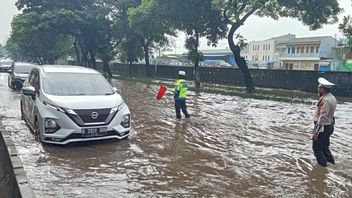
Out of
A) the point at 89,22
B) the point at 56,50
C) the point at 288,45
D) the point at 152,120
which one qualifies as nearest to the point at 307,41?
the point at 288,45

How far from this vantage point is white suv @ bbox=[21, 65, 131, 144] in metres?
6.94

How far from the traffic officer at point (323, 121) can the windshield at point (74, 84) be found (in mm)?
4603

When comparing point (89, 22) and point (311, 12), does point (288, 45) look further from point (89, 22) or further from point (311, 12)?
point (311, 12)

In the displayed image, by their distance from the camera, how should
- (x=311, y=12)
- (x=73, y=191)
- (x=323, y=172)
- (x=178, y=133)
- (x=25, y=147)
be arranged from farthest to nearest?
(x=311, y=12) → (x=178, y=133) → (x=25, y=147) → (x=323, y=172) → (x=73, y=191)

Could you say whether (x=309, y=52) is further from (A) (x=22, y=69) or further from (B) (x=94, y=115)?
(B) (x=94, y=115)

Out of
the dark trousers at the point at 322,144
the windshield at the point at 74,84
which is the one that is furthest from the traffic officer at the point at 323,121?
the windshield at the point at 74,84

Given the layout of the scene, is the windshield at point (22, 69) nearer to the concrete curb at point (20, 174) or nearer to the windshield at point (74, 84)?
the windshield at point (74, 84)

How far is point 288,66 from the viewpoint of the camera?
199ft

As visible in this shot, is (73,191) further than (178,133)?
No

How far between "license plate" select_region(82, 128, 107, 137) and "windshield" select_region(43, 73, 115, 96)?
1.03 m

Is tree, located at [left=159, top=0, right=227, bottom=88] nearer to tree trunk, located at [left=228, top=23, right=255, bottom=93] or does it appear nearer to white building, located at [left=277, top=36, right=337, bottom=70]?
tree trunk, located at [left=228, top=23, right=255, bottom=93]

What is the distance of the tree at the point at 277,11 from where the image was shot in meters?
19.6

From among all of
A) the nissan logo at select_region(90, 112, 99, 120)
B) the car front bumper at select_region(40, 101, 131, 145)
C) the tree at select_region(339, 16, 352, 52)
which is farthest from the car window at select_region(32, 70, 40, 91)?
the tree at select_region(339, 16, 352, 52)

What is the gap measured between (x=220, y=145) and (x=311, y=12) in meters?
15.1
